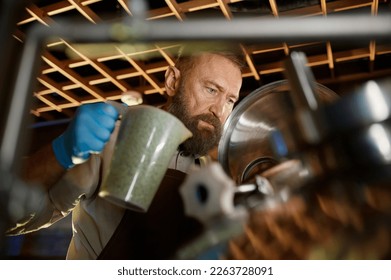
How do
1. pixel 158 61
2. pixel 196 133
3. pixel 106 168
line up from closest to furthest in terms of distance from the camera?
1. pixel 106 168
2. pixel 196 133
3. pixel 158 61

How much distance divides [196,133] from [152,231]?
34 cm

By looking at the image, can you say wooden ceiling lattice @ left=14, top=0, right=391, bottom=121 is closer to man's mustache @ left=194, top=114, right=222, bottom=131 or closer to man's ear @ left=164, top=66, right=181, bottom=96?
man's ear @ left=164, top=66, right=181, bottom=96

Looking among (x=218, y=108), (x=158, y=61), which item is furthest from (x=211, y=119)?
(x=158, y=61)

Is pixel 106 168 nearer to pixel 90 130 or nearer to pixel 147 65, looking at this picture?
pixel 90 130

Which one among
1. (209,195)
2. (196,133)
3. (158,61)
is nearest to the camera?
(209,195)

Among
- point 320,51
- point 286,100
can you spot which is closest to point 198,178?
point 286,100

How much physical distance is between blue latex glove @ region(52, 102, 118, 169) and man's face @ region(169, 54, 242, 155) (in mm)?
548

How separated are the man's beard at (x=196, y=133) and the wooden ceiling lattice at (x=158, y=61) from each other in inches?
46.3

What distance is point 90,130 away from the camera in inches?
19.9

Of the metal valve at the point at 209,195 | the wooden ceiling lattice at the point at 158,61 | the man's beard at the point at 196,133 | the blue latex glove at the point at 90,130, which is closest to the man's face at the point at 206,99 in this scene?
the man's beard at the point at 196,133

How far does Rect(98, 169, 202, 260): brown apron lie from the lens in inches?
32.1

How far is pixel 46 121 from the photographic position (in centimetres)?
427
